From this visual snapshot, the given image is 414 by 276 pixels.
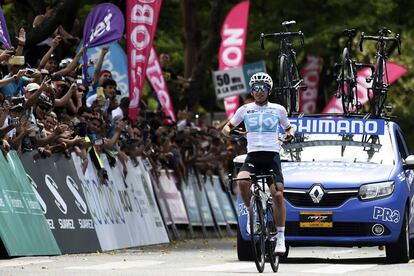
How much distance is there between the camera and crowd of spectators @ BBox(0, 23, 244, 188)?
1947 cm

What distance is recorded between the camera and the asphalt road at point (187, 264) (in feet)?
52.5

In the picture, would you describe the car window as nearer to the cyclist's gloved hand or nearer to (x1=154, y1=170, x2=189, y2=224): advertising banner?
the cyclist's gloved hand

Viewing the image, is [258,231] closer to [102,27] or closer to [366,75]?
[102,27]

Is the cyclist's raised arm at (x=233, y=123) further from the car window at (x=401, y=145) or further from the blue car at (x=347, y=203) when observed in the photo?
the car window at (x=401, y=145)

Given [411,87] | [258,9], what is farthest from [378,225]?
[411,87]

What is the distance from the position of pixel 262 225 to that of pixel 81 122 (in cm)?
642

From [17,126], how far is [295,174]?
3.60 m

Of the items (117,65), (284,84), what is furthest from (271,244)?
(117,65)

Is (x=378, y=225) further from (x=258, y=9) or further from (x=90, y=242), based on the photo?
(x=258, y=9)

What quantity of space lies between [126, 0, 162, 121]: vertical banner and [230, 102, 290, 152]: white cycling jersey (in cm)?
883

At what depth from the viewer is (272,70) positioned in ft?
A: 130

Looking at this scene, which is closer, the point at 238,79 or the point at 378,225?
the point at 378,225

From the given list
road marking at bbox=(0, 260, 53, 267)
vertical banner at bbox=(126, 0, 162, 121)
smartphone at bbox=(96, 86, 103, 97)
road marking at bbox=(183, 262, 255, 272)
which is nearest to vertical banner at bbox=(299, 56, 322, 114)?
vertical banner at bbox=(126, 0, 162, 121)

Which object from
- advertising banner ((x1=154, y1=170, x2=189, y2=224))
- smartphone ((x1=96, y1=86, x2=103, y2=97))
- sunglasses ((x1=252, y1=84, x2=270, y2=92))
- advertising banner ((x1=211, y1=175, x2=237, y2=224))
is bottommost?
advertising banner ((x1=211, y1=175, x2=237, y2=224))
